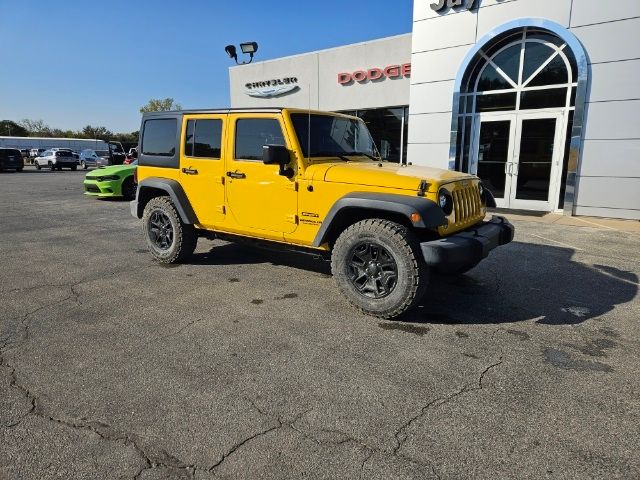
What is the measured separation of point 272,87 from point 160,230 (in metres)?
12.6

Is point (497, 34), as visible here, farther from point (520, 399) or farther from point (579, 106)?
point (520, 399)

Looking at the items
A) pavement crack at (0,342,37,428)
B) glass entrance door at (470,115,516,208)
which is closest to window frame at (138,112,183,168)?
pavement crack at (0,342,37,428)

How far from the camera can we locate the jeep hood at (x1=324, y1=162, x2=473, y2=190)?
12.9 ft

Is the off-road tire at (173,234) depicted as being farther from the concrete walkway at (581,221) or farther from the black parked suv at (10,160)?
the black parked suv at (10,160)

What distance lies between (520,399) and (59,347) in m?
3.38

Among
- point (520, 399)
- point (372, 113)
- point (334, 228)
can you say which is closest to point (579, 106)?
point (372, 113)

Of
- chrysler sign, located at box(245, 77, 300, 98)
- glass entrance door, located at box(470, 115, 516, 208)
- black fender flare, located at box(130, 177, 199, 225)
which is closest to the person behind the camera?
black fender flare, located at box(130, 177, 199, 225)

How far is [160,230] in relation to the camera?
5941 mm

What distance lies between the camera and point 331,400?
2693 mm

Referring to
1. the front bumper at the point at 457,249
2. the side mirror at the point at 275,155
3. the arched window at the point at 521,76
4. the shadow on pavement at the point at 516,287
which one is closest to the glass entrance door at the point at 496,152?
the arched window at the point at 521,76

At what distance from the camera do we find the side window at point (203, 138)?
512 cm

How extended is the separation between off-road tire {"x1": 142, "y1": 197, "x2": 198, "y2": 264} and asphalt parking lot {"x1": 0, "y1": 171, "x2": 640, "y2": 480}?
1.38ft

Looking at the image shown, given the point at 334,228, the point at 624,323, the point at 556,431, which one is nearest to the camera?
the point at 556,431

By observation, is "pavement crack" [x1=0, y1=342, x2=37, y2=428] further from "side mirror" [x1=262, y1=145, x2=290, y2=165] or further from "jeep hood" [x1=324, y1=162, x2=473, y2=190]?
"jeep hood" [x1=324, y1=162, x2=473, y2=190]
